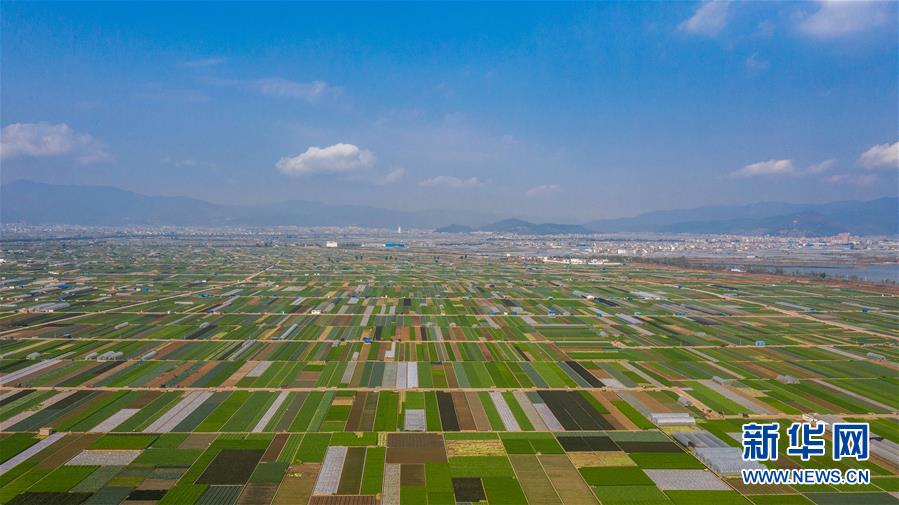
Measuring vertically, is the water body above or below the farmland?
above

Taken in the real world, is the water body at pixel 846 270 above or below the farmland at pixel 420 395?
above

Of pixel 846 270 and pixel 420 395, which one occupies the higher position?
pixel 846 270

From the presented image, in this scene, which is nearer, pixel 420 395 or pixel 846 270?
pixel 420 395

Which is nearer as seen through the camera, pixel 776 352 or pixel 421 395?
pixel 421 395

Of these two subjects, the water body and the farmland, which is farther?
the water body

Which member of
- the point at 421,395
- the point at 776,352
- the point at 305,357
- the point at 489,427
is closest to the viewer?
the point at 489,427

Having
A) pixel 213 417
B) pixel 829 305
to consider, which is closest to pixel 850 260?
pixel 829 305

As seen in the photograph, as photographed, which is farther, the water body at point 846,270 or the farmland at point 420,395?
the water body at point 846,270

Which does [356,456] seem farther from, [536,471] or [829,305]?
[829,305]
